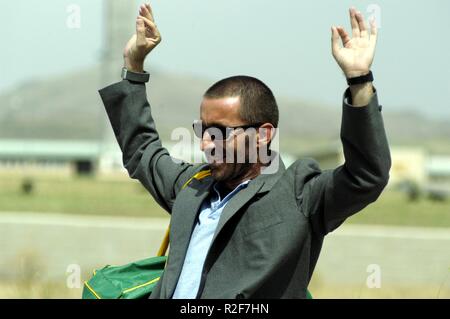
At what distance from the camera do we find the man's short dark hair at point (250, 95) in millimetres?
2773

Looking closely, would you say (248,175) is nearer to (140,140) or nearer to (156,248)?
(140,140)

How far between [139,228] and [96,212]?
963cm

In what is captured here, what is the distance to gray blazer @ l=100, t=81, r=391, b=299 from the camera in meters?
2.53

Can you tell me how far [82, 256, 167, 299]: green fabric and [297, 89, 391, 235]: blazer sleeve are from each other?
2.22 ft

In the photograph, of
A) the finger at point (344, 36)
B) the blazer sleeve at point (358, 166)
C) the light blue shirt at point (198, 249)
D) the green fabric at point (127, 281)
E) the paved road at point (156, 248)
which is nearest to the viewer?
the blazer sleeve at point (358, 166)

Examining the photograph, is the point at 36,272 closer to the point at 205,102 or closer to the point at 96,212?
the point at 205,102

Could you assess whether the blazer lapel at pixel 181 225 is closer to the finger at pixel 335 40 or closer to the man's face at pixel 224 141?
the man's face at pixel 224 141

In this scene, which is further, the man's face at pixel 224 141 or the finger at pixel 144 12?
the finger at pixel 144 12

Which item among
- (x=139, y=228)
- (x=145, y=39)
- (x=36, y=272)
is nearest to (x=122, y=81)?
(x=145, y=39)

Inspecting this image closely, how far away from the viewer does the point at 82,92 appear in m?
139

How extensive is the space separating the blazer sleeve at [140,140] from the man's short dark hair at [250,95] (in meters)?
0.45

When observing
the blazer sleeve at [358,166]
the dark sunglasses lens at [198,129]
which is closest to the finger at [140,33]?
the dark sunglasses lens at [198,129]
